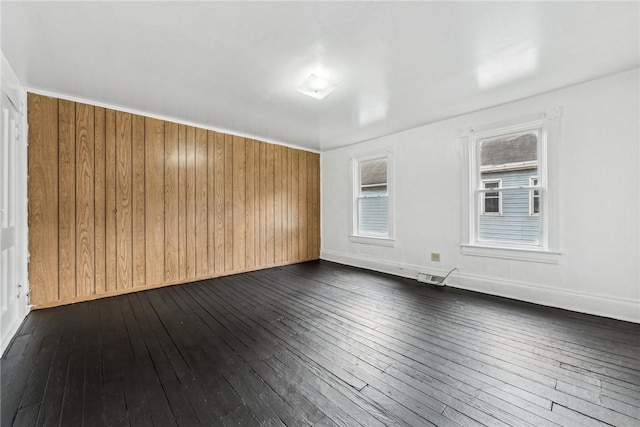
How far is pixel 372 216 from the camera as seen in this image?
5.06m

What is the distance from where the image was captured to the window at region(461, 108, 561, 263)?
9.97 feet

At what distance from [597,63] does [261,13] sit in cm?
298

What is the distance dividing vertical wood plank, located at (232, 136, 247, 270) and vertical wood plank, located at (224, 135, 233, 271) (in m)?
0.05

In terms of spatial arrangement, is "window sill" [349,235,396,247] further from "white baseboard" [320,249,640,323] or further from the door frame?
the door frame

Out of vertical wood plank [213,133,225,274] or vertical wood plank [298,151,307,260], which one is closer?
vertical wood plank [213,133,225,274]

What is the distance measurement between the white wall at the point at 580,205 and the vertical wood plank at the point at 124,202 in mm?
4222

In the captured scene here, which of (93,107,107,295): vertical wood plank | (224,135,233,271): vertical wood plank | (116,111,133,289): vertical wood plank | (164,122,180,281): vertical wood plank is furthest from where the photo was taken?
(224,135,233,271): vertical wood plank

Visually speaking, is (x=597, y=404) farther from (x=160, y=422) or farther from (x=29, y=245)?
(x=29, y=245)

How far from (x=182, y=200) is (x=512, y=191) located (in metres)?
4.49

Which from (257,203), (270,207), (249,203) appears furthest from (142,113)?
(270,207)

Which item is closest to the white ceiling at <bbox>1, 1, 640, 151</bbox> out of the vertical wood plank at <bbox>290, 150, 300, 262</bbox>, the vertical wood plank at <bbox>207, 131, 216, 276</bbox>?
the vertical wood plank at <bbox>207, 131, 216, 276</bbox>

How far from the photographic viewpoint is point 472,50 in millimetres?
2201

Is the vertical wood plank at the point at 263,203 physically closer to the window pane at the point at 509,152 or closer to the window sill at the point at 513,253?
the window sill at the point at 513,253

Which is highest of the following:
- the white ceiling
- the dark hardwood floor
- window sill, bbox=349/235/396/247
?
the white ceiling
